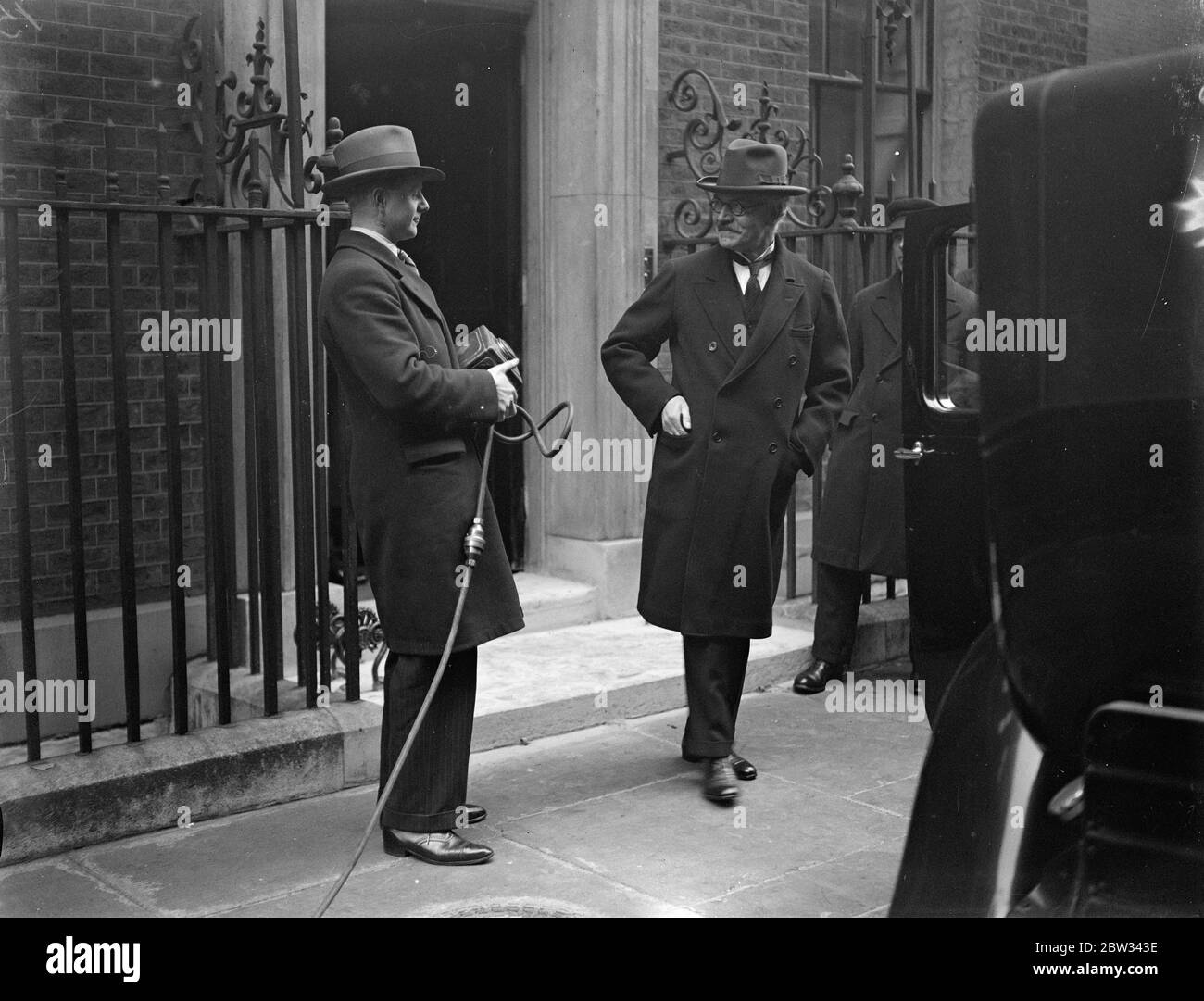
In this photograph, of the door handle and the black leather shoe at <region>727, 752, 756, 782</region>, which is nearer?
the door handle

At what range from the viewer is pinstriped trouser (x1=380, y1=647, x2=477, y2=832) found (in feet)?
14.7

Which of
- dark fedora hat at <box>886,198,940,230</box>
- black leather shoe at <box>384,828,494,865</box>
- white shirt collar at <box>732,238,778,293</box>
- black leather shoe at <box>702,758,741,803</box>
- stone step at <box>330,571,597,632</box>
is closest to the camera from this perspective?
black leather shoe at <box>384,828,494,865</box>

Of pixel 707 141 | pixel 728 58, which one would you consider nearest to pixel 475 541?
pixel 707 141

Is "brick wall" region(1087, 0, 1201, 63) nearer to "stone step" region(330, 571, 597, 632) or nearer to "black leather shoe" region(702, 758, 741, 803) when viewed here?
"black leather shoe" region(702, 758, 741, 803)

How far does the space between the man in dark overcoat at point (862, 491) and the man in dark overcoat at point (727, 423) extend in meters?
1.45

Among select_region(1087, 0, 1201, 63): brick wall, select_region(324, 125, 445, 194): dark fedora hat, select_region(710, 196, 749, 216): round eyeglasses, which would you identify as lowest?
select_region(710, 196, 749, 216): round eyeglasses

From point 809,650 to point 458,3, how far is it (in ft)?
12.0

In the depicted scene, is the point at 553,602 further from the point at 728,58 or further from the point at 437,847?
the point at 728,58

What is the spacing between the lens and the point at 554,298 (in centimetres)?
768

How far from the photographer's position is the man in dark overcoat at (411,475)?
14.1 feet

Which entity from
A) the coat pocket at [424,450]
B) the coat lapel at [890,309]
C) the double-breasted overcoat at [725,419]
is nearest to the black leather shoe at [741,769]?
the double-breasted overcoat at [725,419]

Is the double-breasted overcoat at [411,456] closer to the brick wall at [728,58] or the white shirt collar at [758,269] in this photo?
the white shirt collar at [758,269]

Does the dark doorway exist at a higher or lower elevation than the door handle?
higher

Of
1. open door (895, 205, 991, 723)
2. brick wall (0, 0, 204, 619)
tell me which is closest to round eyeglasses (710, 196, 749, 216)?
open door (895, 205, 991, 723)
